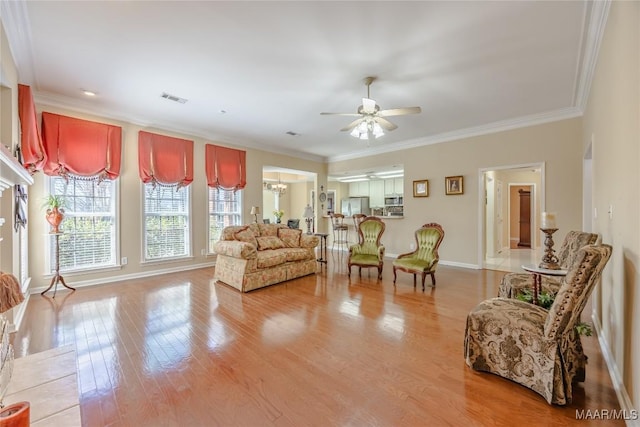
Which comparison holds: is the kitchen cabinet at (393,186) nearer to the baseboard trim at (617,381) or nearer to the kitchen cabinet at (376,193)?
the kitchen cabinet at (376,193)

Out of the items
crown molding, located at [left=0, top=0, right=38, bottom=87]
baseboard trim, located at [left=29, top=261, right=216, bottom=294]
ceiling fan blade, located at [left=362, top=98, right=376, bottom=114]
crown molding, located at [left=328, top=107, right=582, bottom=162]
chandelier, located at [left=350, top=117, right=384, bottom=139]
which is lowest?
baseboard trim, located at [left=29, top=261, right=216, bottom=294]

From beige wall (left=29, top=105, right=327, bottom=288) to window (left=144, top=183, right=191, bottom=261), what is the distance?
0.12m

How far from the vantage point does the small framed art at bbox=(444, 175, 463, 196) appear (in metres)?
5.91

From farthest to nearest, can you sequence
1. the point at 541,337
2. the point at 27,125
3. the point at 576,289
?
the point at 27,125 → the point at 541,337 → the point at 576,289

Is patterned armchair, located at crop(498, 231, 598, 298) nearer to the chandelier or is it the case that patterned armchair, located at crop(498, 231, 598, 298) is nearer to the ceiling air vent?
the chandelier

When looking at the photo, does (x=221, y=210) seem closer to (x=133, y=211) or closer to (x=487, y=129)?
(x=133, y=211)

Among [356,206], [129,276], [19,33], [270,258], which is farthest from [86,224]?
[356,206]

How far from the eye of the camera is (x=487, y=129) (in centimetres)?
552

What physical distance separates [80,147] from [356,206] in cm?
802

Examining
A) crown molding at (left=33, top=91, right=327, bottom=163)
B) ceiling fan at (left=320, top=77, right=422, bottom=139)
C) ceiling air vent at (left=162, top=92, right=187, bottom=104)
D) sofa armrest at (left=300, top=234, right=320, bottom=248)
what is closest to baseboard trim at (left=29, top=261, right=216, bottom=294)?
sofa armrest at (left=300, top=234, right=320, bottom=248)

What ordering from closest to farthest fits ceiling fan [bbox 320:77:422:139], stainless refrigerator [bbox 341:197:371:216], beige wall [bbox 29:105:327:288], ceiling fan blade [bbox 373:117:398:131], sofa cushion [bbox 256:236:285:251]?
ceiling fan [bbox 320:77:422:139]
ceiling fan blade [bbox 373:117:398:131]
beige wall [bbox 29:105:327:288]
sofa cushion [bbox 256:236:285:251]
stainless refrigerator [bbox 341:197:371:216]

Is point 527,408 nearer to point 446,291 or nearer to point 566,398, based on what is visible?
point 566,398

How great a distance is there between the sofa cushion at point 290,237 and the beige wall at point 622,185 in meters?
4.10

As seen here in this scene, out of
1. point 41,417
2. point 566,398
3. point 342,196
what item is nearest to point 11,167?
point 41,417
